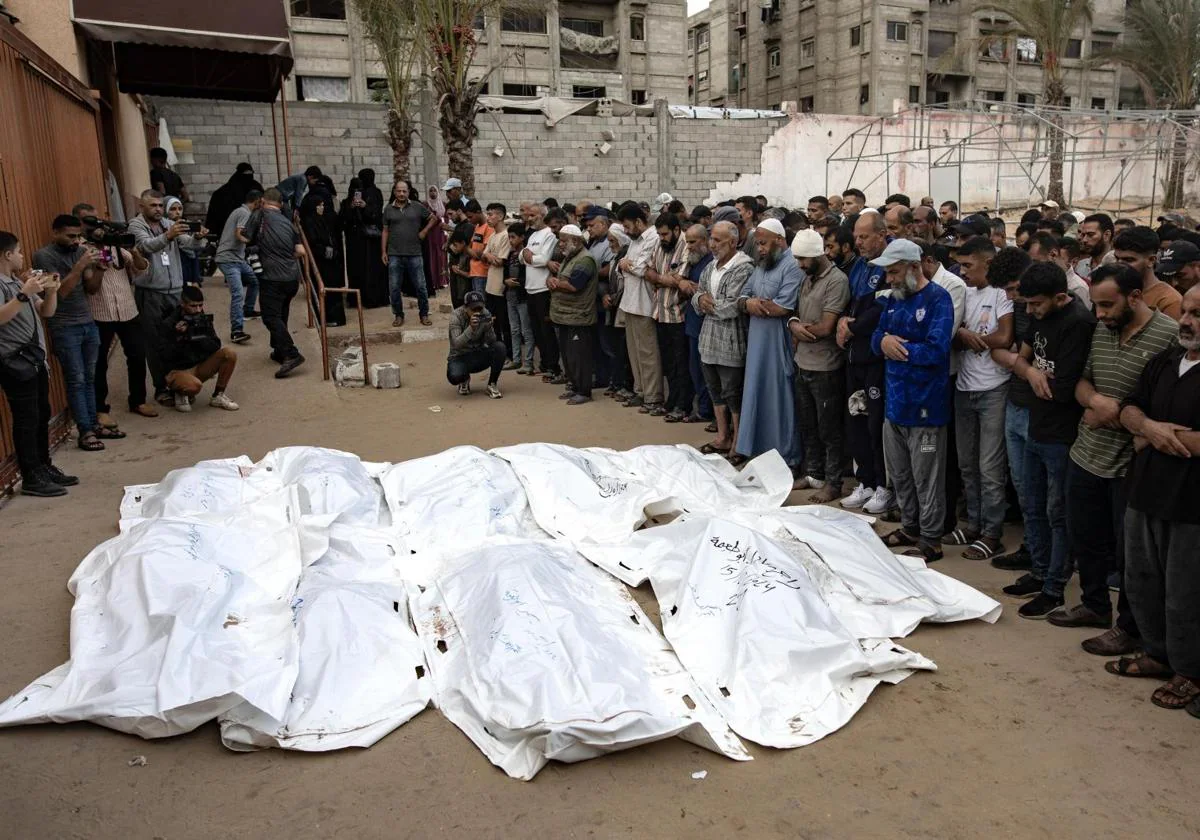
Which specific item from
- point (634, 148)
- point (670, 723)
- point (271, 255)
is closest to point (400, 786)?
point (670, 723)

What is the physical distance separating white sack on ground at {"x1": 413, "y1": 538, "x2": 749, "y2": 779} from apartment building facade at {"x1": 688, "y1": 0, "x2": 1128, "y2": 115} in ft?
131

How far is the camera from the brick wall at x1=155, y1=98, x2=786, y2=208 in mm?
17828

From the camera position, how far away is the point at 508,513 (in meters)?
5.62

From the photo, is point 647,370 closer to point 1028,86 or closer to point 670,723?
point 670,723

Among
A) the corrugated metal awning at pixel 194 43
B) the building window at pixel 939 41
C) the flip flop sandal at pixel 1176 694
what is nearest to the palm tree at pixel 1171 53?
the building window at pixel 939 41

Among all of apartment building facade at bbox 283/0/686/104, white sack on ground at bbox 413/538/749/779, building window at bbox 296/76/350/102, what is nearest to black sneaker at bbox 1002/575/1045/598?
white sack on ground at bbox 413/538/749/779

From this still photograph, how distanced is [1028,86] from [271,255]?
4519 centimetres

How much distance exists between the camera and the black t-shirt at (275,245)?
9992mm

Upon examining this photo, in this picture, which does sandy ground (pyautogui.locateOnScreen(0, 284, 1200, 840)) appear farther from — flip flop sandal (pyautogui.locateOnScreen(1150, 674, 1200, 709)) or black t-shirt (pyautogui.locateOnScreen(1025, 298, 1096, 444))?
black t-shirt (pyautogui.locateOnScreen(1025, 298, 1096, 444))

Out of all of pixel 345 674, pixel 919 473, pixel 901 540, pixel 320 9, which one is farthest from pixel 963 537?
pixel 320 9

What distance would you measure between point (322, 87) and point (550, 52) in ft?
29.4

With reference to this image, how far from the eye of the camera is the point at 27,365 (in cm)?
612

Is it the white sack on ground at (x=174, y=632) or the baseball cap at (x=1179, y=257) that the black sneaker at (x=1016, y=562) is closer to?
the baseball cap at (x=1179, y=257)

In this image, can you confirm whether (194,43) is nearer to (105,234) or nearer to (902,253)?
(105,234)
